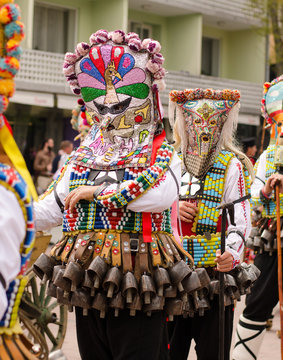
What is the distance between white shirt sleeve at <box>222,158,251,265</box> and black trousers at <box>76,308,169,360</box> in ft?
2.86

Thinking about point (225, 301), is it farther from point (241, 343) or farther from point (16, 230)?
point (16, 230)

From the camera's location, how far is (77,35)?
22.0 meters

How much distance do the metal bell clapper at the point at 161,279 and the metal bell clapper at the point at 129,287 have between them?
0.11 m

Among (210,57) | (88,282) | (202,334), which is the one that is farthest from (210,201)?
(210,57)

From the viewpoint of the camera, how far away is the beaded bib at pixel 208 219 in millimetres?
4691

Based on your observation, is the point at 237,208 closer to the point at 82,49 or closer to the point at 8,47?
the point at 82,49

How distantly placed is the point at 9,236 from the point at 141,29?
21.9m

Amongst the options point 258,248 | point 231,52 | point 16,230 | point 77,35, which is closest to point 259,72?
point 231,52

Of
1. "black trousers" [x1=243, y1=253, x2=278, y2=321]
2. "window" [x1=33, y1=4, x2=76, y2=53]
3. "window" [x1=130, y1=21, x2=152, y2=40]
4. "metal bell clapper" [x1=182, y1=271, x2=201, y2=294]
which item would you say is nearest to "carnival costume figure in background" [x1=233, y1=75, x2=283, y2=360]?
"black trousers" [x1=243, y1=253, x2=278, y2=321]

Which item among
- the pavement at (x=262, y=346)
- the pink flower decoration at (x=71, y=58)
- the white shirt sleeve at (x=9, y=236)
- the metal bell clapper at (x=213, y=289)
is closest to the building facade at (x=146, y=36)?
the pavement at (x=262, y=346)

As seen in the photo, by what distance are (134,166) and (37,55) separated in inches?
626

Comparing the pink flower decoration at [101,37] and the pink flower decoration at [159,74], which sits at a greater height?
the pink flower decoration at [101,37]

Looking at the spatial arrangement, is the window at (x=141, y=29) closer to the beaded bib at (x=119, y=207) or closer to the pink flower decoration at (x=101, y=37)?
the pink flower decoration at (x=101, y=37)

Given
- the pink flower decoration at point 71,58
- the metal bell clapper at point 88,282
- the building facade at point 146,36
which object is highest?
the building facade at point 146,36
